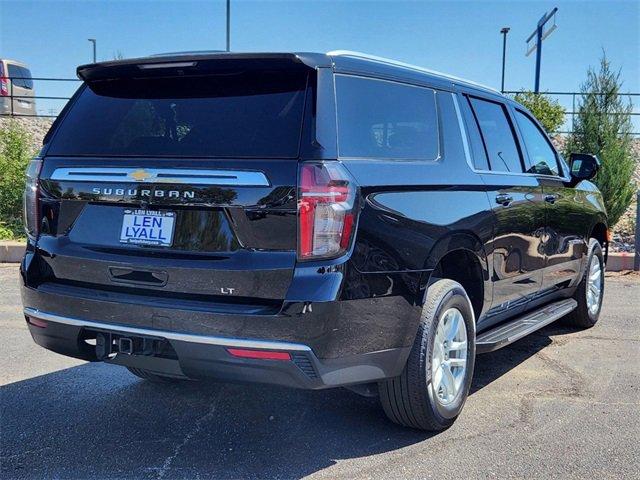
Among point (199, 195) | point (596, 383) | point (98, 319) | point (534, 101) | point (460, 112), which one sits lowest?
point (596, 383)

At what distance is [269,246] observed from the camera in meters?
2.74

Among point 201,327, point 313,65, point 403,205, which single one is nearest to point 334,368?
point 201,327

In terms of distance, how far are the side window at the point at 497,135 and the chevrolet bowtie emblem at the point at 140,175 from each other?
2.19 meters

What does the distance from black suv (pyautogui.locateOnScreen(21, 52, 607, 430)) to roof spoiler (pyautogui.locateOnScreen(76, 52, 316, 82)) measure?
10 millimetres

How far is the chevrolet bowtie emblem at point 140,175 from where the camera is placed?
2.95 m

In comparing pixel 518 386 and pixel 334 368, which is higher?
pixel 334 368

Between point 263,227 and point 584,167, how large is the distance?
378cm

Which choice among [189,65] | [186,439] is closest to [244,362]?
[186,439]

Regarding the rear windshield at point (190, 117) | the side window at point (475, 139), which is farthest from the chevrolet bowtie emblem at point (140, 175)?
the side window at point (475, 139)

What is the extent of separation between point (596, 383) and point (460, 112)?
2107mm

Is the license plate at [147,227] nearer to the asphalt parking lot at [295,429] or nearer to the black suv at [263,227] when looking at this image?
the black suv at [263,227]

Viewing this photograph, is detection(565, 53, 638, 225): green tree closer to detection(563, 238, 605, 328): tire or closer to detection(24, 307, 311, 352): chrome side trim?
detection(563, 238, 605, 328): tire

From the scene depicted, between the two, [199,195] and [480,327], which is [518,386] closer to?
[480,327]

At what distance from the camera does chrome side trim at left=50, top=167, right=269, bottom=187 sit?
9.11 ft
